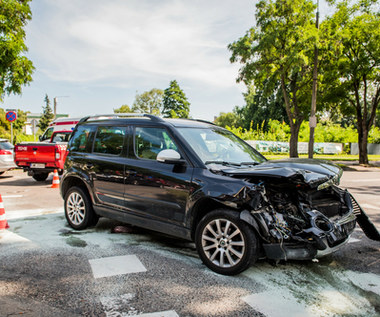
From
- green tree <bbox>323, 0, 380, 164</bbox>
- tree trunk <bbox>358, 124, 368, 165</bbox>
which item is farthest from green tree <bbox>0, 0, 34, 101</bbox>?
tree trunk <bbox>358, 124, 368, 165</bbox>

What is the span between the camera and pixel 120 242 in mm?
4867

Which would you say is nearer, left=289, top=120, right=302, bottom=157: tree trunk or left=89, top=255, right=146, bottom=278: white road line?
left=89, top=255, right=146, bottom=278: white road line

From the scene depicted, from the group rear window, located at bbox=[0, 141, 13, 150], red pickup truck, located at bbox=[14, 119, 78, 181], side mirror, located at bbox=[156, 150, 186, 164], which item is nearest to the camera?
side mirror, located at bbox=[156, 150, 186, 164]

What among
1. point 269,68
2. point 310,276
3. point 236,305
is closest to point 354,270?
point 310,276

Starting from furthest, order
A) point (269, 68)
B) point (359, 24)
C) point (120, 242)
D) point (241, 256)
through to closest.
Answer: point (269, 68) → point (359, 24) → point (120, 242) → point (241, 256)

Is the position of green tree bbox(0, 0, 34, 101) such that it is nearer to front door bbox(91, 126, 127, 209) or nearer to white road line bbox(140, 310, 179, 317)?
front door bbox(91, 126, 127, 209)

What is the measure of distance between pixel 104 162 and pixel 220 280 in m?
2.51

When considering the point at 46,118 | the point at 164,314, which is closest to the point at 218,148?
the point at 164,314

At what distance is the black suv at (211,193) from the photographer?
11.4 feet

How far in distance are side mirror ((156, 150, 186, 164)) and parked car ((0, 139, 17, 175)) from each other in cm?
1087

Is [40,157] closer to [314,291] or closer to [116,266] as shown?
[116,266]

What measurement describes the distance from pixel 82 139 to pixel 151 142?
65.8 inches

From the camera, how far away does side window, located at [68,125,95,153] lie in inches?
218

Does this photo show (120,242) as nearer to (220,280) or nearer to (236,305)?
(220,280)
